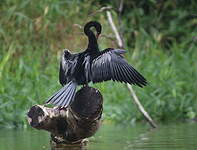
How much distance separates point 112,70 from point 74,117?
0.66 meters

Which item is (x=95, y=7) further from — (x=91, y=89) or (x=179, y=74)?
(x=91, y=89)

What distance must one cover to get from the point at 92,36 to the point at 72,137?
3.74 feet

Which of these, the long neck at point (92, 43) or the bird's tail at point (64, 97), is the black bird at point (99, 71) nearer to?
the bird's tail at point (64, 97)

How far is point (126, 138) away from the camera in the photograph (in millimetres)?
6758

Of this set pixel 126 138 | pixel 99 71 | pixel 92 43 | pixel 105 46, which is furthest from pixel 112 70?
pixel 105 46

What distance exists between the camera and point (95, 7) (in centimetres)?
1089

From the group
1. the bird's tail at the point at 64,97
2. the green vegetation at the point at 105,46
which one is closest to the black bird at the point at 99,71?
the bird's tail at the point at 64,97

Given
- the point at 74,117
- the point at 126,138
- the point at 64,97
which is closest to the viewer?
the point at 74,117

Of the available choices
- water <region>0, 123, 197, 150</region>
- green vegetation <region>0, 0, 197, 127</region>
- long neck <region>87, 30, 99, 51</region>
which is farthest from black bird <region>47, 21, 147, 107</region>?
green vegetation <region>0, 0, 197, 127</region>

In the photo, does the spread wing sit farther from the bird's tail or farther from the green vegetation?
the green vegetation

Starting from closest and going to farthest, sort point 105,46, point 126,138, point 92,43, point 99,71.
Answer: point 99,71
point 92,43
point 126,138
point 105,46

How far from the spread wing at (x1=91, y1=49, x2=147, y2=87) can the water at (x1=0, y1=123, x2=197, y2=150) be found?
61cm

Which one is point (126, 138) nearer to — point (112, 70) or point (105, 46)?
point (112, 70)

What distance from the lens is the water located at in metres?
6.06
